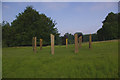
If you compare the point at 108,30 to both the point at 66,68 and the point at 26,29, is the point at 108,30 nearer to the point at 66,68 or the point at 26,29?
the point at 26,29

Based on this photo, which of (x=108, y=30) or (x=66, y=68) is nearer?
(x=66, y=68)

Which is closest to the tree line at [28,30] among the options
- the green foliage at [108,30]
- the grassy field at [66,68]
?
the green foliage at [108,30]

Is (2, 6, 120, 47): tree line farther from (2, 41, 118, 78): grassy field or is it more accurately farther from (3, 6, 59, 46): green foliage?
(2, 41, 118, 78): grassy field

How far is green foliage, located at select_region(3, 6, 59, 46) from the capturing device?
3209 cm

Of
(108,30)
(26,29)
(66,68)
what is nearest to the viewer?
(66,68)

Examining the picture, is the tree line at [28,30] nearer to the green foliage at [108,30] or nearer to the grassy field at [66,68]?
the green foliage at [108,30]

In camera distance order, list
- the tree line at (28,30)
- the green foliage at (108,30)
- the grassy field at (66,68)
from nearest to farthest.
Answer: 1. the grassy field at (66,68)
2. the green foliage at (108,30)
3. the tree line at (28,30)

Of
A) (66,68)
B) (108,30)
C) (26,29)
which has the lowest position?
(66,68)

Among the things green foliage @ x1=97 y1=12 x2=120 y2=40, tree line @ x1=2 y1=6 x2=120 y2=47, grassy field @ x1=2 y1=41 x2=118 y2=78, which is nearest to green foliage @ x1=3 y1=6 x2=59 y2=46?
tree line @ x1=2 y1=6 x2=120 y2=47

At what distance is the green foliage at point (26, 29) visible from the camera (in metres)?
32.1

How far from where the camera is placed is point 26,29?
33.5 meters

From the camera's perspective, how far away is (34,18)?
35.6 m

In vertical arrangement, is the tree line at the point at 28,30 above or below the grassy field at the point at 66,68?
above

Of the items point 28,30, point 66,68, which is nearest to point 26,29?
point 28,30
